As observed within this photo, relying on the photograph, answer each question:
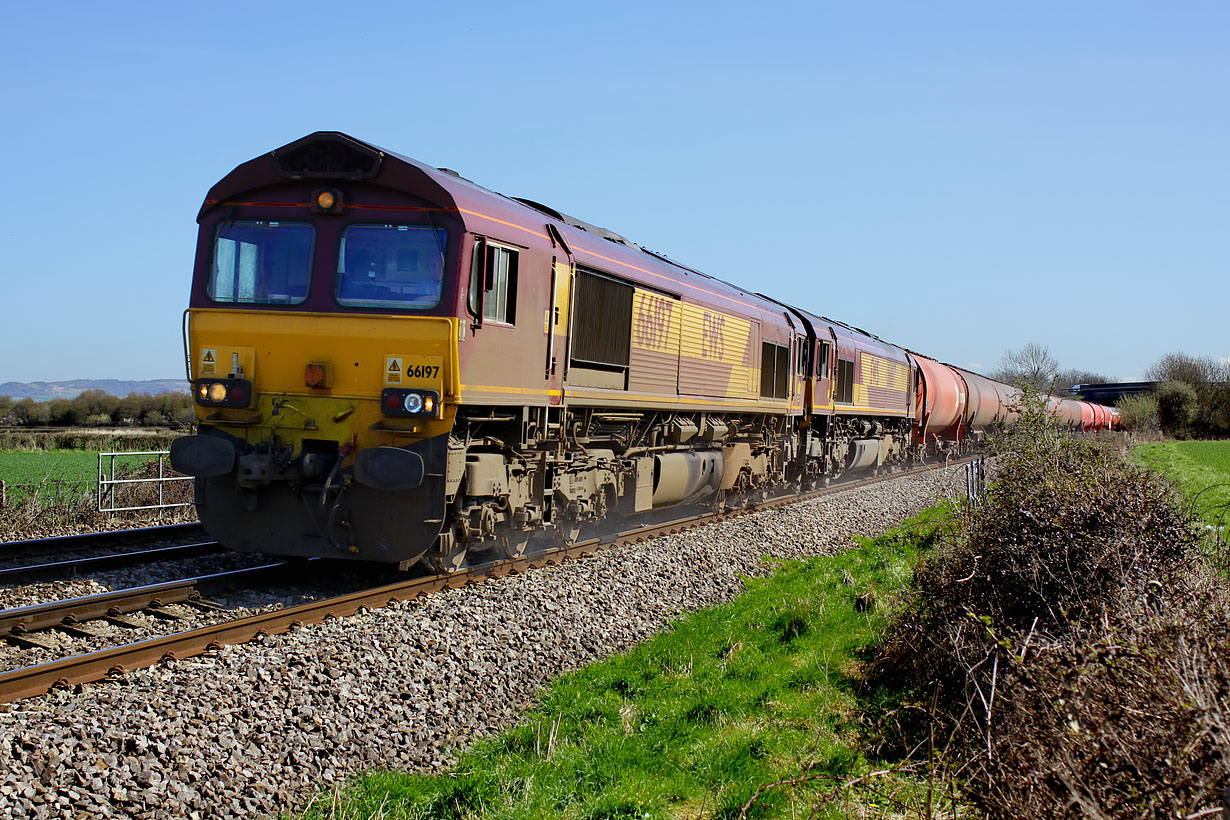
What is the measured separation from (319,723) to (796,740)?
9.82ft

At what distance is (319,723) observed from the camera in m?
5.68

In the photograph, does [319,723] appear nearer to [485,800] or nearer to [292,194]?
[485,800]

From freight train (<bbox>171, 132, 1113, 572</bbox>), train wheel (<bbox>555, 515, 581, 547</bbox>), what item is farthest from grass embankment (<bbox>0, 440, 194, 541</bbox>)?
train wheel (<bbox>555, 515, 581, 547</bbox>)

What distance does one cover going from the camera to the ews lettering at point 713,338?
14961 mm

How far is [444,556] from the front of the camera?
9344 mm

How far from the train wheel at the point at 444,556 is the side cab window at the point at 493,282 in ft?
6.89

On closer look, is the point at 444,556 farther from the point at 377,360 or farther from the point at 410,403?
the point at 377,360

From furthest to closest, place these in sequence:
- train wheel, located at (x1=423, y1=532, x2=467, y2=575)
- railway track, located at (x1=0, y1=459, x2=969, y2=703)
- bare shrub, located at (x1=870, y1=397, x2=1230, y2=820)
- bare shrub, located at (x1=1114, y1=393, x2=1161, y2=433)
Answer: bare shrub, located at (x1=1114, y1=393, x2=1161, y2=433)
train wheel, located at (x1=423, y1=532, x2=467, y2=575)
railway track, located at (x1=0, y1=459, x2=969, y2=703)
bare shrub, located at (x1=870, y1=397, x2=1230, y2=820)

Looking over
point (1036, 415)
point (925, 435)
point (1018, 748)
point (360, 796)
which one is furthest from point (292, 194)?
point (925, 435)

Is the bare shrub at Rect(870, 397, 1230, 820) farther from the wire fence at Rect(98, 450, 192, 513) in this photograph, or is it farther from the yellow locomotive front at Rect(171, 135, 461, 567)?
the wire fence at Rect(98, 450, 192, 513)

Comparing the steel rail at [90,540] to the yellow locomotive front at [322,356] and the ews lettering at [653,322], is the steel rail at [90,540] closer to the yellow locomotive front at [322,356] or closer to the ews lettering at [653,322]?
the yellow locomotive front at [322,356]

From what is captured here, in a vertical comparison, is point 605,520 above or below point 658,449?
below

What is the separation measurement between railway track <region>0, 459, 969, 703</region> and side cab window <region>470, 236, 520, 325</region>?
8.29 ft

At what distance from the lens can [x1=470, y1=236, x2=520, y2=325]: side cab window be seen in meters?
9.01
